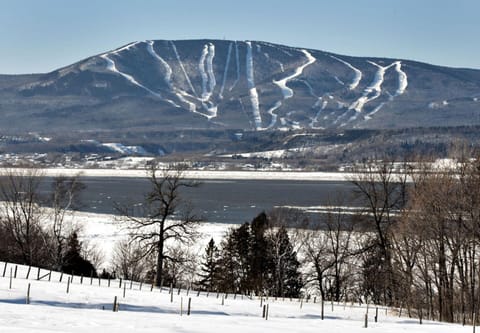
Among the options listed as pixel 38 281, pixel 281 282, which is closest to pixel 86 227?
pixel 281 282

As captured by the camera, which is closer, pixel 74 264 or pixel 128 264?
pixel 74 264

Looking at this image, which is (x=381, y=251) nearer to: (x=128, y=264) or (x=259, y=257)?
(x=259, y=257)

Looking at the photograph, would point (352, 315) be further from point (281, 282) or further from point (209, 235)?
point (209, 235)

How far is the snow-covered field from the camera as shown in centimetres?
2108

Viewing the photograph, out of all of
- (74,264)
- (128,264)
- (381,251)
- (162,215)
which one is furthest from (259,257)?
(74,264)

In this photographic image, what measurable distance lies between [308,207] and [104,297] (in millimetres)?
93991

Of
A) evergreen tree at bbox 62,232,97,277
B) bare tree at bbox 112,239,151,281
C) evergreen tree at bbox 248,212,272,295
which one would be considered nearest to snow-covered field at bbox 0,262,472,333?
evergreen tree at bbox 62,232,97,277

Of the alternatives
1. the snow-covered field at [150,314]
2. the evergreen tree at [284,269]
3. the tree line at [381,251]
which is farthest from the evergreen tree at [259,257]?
the snow-covered field at [150,314]

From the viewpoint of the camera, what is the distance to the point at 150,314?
26.0m

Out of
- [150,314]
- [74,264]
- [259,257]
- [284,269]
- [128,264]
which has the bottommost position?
[150,314]

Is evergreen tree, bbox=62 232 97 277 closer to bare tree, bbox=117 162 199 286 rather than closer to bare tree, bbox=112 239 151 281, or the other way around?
bare tree, bbox=112 239 151 281

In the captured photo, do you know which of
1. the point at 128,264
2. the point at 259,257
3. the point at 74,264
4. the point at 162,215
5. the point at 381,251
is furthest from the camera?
the point at 259,257

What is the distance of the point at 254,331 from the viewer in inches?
880

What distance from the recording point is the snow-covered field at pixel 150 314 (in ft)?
69.2
